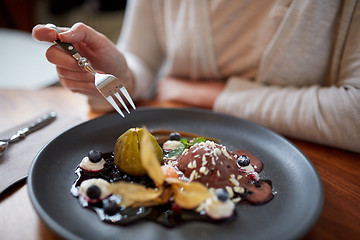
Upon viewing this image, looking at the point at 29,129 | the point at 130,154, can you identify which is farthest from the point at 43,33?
the point at 130,154

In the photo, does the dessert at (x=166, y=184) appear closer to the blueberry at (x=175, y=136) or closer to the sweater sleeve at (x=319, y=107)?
the blueberry at (x=175, y=136)

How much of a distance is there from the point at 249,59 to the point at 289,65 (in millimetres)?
167

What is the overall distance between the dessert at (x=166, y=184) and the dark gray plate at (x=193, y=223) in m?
0.02

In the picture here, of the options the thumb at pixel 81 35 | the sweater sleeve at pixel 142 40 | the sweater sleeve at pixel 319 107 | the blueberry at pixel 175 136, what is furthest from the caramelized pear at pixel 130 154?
the sweater sleeve at pixel 142 40

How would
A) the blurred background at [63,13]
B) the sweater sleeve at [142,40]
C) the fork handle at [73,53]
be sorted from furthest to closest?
the blurred background at [63,13]
the sweater sleeve at [142,40]
the fork handle at [73,53]

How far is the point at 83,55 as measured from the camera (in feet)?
3.12

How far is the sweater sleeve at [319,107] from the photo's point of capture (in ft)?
2.88

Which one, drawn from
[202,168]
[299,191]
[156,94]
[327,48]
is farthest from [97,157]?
[327,48]

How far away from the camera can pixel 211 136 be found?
93cm

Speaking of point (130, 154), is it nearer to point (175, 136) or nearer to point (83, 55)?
point (175, 136)

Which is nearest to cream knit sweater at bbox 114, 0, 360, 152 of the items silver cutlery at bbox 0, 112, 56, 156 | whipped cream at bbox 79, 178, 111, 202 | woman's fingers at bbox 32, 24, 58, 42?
silver cutlery at bbox 0, 112, 56, 156

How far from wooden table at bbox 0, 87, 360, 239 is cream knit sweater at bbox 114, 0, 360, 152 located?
73 mm

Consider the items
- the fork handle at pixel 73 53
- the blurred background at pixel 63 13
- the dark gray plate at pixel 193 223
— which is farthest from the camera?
the blurred background at pixel 63 13

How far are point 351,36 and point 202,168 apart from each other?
673mm
